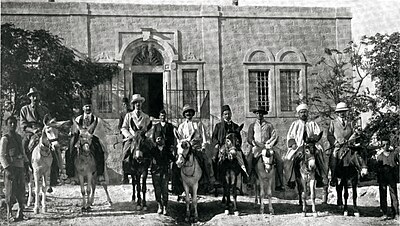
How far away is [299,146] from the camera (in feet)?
39.9

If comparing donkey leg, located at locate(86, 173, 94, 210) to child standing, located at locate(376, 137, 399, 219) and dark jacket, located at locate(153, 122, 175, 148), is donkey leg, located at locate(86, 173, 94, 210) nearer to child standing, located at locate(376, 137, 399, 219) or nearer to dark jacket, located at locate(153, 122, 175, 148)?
dark jacket, located at locate(153, 122, 175, 148)

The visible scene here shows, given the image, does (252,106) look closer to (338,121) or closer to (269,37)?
(269,37)

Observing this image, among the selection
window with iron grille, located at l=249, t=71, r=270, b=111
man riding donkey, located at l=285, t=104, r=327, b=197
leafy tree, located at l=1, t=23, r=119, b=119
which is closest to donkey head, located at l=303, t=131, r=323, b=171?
man riding donkey, located at l=285, t=104, r=327, b=197

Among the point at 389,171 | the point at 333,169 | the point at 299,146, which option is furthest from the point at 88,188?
the point at 389,171

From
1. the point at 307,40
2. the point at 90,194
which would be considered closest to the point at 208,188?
the point at 90,194

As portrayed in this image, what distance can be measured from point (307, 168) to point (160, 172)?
2696 millimetres

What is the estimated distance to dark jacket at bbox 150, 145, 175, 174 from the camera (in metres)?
11.7

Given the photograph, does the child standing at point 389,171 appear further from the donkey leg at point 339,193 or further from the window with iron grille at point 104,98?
the window with iron grille at point 104,98

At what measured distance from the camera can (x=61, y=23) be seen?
14.8m

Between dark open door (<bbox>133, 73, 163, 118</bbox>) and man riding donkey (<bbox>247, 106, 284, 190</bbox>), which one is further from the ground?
dark open door (<bbox>133, 73, 163, 118</bbox>)

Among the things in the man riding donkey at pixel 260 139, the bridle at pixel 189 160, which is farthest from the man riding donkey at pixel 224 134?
the bridle at pixel 189 160

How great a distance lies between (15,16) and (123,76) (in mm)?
2789

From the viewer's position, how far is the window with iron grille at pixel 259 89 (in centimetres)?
1547

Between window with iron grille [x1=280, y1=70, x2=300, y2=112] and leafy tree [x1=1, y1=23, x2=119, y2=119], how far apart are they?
4.08m
